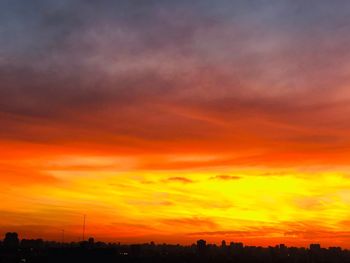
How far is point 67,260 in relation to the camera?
188250mm

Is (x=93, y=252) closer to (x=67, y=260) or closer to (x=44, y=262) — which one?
(x=67, y=260)

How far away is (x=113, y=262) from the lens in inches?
7421

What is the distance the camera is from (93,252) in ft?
625

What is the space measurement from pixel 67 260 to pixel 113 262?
666 inches

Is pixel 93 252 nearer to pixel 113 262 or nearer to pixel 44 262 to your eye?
pixel 113 262

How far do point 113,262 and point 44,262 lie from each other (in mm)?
30411

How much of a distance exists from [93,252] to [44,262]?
2314 cm

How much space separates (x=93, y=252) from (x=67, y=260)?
9.78 metres

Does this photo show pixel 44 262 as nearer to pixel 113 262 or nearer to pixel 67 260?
pixel 67 260

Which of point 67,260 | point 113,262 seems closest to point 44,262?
point 67,260

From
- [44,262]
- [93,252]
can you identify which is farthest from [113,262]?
[44,262]

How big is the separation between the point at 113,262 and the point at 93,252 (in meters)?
8.60
